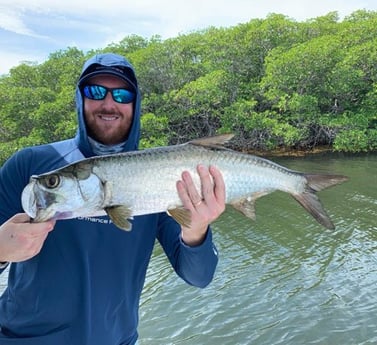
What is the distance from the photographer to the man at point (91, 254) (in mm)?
2357

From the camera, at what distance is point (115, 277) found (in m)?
2.49

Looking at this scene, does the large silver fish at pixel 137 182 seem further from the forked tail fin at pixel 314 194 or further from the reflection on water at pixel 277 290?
the reflection on water at pixel 277 290

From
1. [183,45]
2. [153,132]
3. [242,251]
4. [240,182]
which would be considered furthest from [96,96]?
[183,45]

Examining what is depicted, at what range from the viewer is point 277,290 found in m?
8.78

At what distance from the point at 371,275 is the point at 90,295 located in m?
8.07

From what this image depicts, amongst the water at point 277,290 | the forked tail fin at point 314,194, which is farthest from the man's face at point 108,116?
the water at point 277,290

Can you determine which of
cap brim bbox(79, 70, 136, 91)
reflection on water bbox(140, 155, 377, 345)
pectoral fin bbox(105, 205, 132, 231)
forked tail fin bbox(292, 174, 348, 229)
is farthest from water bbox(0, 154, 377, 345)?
cap brim bbox(79, 70, 136, 91)

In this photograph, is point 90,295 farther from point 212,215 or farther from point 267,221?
point 267,221

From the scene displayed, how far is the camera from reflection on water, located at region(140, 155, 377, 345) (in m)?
7.35

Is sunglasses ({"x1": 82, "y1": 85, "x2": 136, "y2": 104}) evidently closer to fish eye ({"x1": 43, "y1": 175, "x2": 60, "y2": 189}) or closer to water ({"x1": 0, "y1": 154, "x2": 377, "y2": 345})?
fish eye ({"x1": 43, "y1": 175, "x2": 60, "y2": 189})

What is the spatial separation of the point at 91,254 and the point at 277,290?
7079 millimetres

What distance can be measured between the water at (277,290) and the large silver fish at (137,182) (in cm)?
530

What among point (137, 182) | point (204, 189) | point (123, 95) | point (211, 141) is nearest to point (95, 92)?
point (123, 95)

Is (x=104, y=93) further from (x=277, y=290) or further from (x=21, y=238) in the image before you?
(x=277, y=290)
